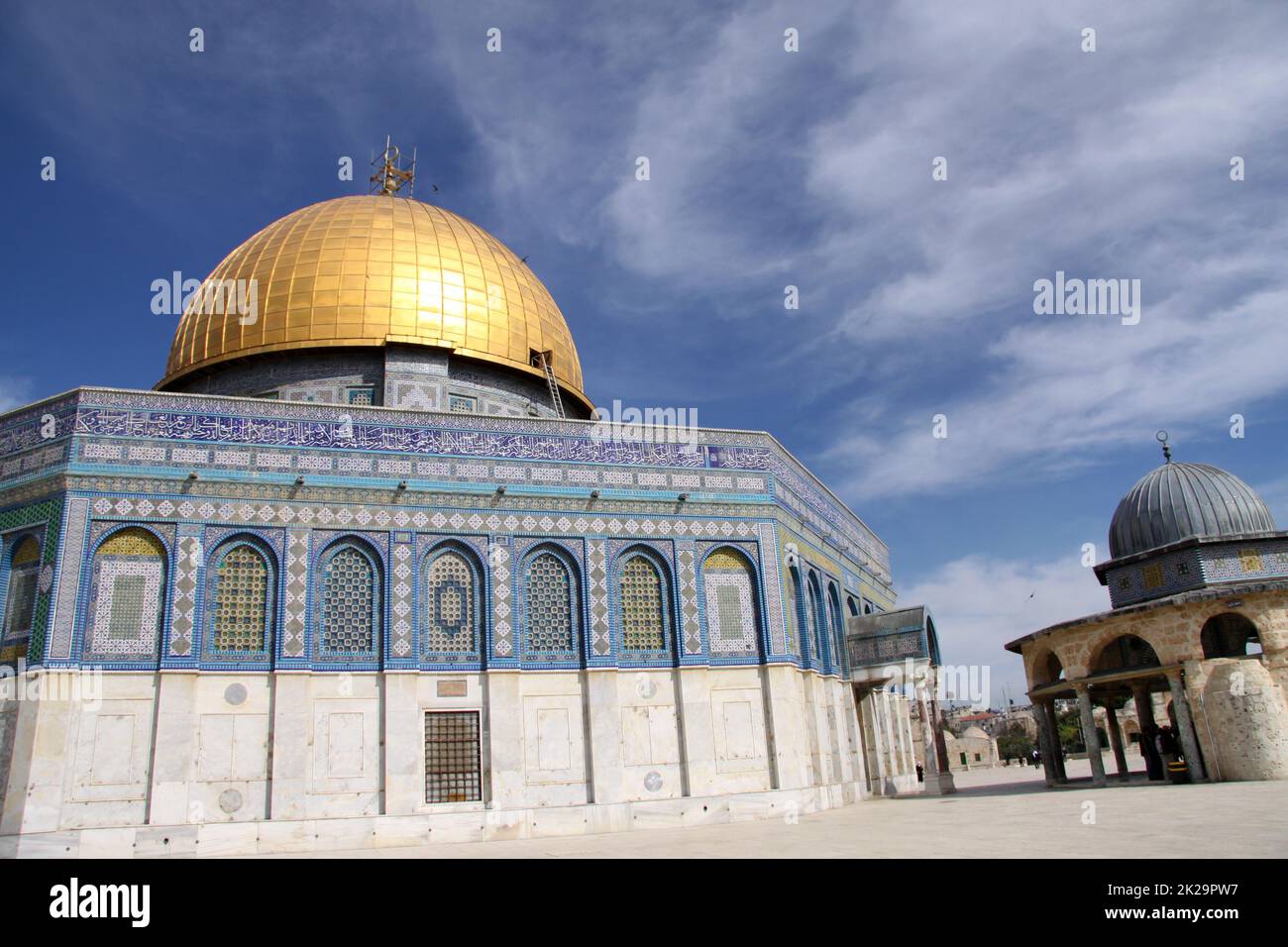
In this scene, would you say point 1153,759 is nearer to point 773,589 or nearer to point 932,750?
point 932,750

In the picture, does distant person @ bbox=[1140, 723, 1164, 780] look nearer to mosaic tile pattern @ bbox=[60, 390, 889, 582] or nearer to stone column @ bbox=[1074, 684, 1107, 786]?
stone column @ bbox=[1074, 684, 1107, 786]

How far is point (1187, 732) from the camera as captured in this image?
54.9 feet

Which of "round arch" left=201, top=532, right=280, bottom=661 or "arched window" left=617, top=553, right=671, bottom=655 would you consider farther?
"arched window" left=617, top=553, right=671, bottom=655

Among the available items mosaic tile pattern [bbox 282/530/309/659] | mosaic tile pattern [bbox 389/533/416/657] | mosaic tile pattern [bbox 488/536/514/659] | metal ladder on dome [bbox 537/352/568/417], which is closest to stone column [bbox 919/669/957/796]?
mosaic tile pattern [bbox 488/536/514/659]

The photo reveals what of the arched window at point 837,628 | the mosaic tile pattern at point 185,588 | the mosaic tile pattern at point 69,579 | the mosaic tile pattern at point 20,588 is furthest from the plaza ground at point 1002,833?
the mosaic tile pattern at point 20,588

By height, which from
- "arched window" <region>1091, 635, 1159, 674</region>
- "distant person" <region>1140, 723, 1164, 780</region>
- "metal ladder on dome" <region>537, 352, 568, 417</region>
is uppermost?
"metal ladder on dome" <region>537, 352, 568, 417</region>

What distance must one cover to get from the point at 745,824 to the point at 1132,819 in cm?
605

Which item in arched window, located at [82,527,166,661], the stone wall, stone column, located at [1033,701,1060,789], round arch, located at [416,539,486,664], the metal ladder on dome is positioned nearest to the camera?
the stone wall

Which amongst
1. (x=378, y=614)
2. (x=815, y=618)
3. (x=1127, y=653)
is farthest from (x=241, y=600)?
Result: (x=1127, y=653)

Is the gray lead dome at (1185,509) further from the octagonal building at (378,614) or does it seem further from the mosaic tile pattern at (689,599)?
the mosaic tile pattern at (689,599)

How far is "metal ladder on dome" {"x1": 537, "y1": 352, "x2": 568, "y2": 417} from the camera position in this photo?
21562 millimetres

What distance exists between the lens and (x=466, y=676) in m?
15.9

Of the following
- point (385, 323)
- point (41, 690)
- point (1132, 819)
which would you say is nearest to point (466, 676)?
point (41, 690)

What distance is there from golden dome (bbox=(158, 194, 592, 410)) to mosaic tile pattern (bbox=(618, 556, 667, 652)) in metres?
5.94
